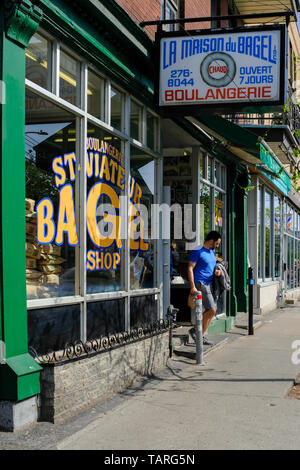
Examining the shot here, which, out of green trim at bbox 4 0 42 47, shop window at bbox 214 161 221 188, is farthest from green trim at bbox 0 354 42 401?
shop window at bbox 214 161 221 188

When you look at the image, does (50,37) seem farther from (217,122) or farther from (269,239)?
(269,239)

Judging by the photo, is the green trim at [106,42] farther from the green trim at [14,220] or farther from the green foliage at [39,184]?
the green foliage at [39,184]

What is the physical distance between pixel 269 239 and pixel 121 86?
517 inches

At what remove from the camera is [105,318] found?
25.4 ft

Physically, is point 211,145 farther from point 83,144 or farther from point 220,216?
point 83,144

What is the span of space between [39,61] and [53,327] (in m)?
2.75

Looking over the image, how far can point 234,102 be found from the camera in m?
8.70

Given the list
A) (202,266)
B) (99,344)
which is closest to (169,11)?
(202,266)

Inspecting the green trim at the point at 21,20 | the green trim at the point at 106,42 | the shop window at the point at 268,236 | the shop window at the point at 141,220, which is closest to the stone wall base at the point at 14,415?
the green trim at the point at 21,20

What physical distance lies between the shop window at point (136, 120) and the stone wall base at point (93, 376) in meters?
2.91

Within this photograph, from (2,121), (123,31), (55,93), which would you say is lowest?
(2,121)

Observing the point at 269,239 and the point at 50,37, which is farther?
the point at 269,239

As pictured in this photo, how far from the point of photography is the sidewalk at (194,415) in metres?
5.21

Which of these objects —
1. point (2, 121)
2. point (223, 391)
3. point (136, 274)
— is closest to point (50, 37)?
point (2, 121)
